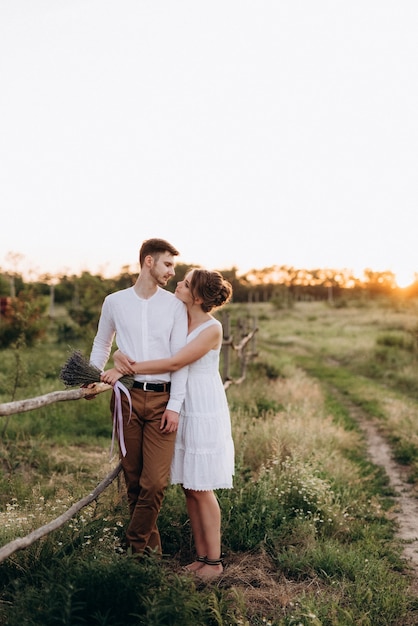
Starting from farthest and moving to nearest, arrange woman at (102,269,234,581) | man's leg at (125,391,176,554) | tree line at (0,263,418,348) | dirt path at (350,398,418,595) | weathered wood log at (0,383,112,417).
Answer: tree line at (0,263,418,348) → dirt path at (350,398,418,595) → woman at (102,269,234,581) → man's leg at (125,391,176,554) → weathered wood log at (0,383,112,417)

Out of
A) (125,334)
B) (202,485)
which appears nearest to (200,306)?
(125,334)

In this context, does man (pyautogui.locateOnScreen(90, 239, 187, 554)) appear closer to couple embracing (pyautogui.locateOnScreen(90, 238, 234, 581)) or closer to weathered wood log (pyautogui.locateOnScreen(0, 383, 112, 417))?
couple embracing (pyautogui.locateOnScreen(90, 238, 234, 581))

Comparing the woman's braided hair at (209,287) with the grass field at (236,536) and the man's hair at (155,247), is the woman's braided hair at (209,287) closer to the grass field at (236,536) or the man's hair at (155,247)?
the man's hair at (155,247)

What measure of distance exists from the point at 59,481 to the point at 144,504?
232 centimetres

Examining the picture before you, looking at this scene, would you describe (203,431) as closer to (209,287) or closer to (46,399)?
(209,287)

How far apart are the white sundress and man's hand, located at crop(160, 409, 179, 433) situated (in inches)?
Result: 7.6

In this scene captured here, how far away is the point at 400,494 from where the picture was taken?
6.60m

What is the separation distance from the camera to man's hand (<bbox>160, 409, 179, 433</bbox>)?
140 inches

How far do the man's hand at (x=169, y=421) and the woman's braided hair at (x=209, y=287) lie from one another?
2.38 ft

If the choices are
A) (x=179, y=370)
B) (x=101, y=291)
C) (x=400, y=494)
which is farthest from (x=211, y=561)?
(x=101, y=291)

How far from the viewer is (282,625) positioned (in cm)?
310

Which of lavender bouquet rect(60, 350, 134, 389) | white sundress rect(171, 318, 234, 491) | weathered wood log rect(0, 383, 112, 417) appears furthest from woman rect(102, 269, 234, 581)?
weathered wood log rect(0, 383, 112, 417)

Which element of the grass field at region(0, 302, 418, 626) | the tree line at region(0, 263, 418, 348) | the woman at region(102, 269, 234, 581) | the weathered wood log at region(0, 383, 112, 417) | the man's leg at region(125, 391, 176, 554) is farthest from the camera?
the tree line at region(0, 263, 418, 348)

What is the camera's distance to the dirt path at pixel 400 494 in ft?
16.3
